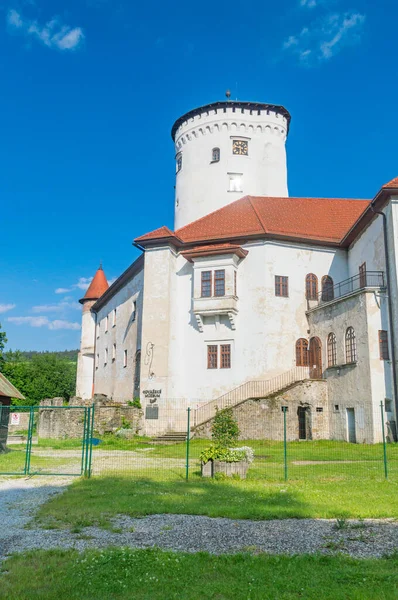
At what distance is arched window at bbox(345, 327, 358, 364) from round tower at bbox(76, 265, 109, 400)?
107 feet

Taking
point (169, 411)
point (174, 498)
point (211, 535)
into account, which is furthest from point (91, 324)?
point (211, 535)

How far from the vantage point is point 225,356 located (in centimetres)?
3117

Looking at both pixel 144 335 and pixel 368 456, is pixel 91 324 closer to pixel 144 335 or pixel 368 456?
pixel 144 335

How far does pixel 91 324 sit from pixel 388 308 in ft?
118

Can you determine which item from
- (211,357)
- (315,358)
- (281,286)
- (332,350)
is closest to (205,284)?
(211,357)

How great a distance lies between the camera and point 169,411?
30828mm

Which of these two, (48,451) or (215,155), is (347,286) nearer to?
(215,155)

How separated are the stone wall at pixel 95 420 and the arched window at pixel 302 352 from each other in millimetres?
9630

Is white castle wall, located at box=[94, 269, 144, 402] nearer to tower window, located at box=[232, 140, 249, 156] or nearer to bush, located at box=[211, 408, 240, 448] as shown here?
tower window, located at box=[232, 140, 249, 156]

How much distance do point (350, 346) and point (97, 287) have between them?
3481cm

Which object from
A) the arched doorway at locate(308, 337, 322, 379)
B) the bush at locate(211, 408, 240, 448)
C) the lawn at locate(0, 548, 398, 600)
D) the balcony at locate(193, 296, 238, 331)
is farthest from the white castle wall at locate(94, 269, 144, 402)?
the lawn at locate(0, 548, 398, 600)

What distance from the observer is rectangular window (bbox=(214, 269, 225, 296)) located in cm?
3100

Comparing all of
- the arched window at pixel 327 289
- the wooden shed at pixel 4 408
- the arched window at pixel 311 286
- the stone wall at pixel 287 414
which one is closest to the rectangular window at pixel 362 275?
the arched window at pixel 327 289

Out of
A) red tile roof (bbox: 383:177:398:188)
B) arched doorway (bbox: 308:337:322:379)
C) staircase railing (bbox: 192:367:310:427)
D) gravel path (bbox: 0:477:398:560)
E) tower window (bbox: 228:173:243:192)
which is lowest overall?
gravel path (bbox: 0:477:398:560)
